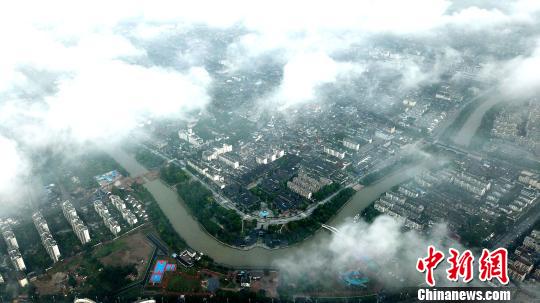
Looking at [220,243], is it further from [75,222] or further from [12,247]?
[12,247]

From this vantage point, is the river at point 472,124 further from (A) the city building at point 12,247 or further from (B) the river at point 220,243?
(A) the city building at point 12,247

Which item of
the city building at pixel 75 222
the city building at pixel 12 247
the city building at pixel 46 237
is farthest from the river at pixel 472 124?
the city building at pixel 12 247

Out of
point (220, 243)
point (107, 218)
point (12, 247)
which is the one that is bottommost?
point (220, 243)

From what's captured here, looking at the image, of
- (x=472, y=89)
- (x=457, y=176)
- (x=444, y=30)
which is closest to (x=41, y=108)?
(x=457, y=176)

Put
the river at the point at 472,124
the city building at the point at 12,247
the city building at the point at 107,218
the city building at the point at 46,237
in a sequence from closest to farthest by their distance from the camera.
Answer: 1. the city building at the point at 12,247
2. the city building at the point at 46,237
3. the city building at the point at 107,218
4. the river at the point at 472,124

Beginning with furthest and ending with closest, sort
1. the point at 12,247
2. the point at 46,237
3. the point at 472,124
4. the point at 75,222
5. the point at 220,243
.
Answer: the point at 472,124 < the point at 75,222 < the point at 220,243 < the point at 46,237 < the point at 12,247

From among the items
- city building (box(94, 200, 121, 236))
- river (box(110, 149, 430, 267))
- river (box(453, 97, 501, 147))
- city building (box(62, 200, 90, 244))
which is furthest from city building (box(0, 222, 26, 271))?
river (box(453, 97, 501, 147))

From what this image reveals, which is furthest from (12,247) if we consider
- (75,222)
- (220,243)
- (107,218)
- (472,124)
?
(472,124)

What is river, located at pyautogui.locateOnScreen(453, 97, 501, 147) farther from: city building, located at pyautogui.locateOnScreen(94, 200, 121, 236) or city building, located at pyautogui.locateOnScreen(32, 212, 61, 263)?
city building, located at pyautogui.locateOnScreen(32, 212, 61, 263)
